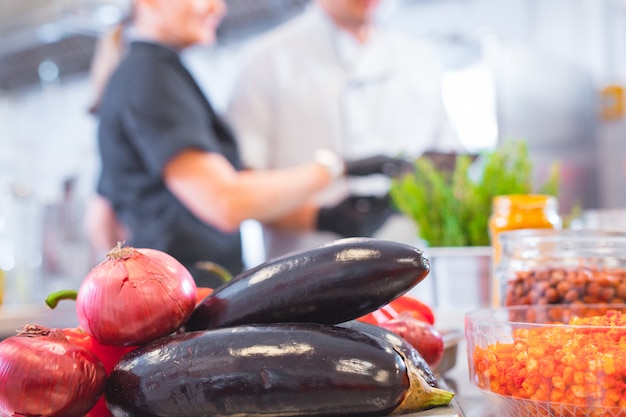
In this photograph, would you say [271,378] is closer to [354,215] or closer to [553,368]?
[553,368]

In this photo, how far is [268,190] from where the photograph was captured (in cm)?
155

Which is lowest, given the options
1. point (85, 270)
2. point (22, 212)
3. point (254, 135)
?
point (85, 270)

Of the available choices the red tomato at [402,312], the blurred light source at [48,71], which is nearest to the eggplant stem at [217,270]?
the red tomato at [402,312]

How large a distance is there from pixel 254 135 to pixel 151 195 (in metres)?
0.53

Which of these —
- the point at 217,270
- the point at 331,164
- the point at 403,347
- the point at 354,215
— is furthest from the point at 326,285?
the point at 354,215

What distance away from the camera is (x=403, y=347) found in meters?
0.44

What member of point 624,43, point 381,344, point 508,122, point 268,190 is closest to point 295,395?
point 381,344

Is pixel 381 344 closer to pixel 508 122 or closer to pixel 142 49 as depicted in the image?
pixel 142 49

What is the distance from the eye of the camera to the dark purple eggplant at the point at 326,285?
43 centimetres

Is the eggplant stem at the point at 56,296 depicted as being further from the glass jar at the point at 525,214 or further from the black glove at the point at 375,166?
the black glove at the point at 375,166

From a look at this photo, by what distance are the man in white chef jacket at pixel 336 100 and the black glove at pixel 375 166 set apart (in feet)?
0.93

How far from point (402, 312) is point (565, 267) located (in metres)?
0.24

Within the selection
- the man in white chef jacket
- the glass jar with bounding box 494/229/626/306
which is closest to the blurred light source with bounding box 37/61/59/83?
the man in white chef jacket

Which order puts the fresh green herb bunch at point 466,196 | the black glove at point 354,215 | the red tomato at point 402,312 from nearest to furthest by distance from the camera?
1. the red tomato at point 402,312
2. the fresh green herb bunch at point 466,196
3. the black glove at point 354,215
